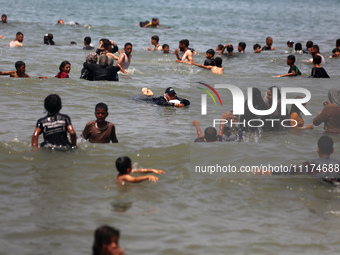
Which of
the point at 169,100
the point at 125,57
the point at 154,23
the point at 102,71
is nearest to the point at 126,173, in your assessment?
the point at 169,100

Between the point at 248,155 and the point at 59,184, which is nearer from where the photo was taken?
the point at 59,184

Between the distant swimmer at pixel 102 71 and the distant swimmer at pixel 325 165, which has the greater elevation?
the distant swimmer at pixel 102 71

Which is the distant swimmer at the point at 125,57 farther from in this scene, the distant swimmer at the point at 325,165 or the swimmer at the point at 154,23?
the swimmer at the point at 154,23

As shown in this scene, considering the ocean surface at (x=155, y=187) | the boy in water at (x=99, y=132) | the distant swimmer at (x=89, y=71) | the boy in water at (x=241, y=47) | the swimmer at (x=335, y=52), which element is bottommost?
the ocean surface at (x=155, y=187)

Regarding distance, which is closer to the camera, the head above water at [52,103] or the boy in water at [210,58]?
the head above water at [52,103]

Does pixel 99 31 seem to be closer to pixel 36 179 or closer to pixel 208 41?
pixel 208 41

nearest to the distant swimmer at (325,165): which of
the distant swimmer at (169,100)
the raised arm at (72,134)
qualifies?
the raised arm at (72,134)

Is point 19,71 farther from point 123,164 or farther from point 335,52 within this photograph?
point 335,52

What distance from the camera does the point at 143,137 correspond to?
11.2m

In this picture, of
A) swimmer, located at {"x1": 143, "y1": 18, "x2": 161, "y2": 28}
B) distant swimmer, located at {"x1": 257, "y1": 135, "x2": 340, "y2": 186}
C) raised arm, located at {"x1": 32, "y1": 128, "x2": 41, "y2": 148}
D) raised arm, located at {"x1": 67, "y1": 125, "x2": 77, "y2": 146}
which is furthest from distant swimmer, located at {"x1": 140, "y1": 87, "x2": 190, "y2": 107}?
swimmer, located at {"x1": 143, "y1": 18, "x2": 161, "y2": 28}

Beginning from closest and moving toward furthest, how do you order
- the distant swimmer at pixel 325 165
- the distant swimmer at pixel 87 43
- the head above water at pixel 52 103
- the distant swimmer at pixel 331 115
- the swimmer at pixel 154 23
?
the distant swimmer at pixel 325 165 → the head above water at pixel 52 103 → the distant swimmer at pixel 331 115 → the distant swimmer at pixel 87 43 → the swimmer at pixel 154 23

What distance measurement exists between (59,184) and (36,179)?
44cm

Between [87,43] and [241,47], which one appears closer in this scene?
[87,43]

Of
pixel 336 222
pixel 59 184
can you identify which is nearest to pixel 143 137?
pixel 59 184
